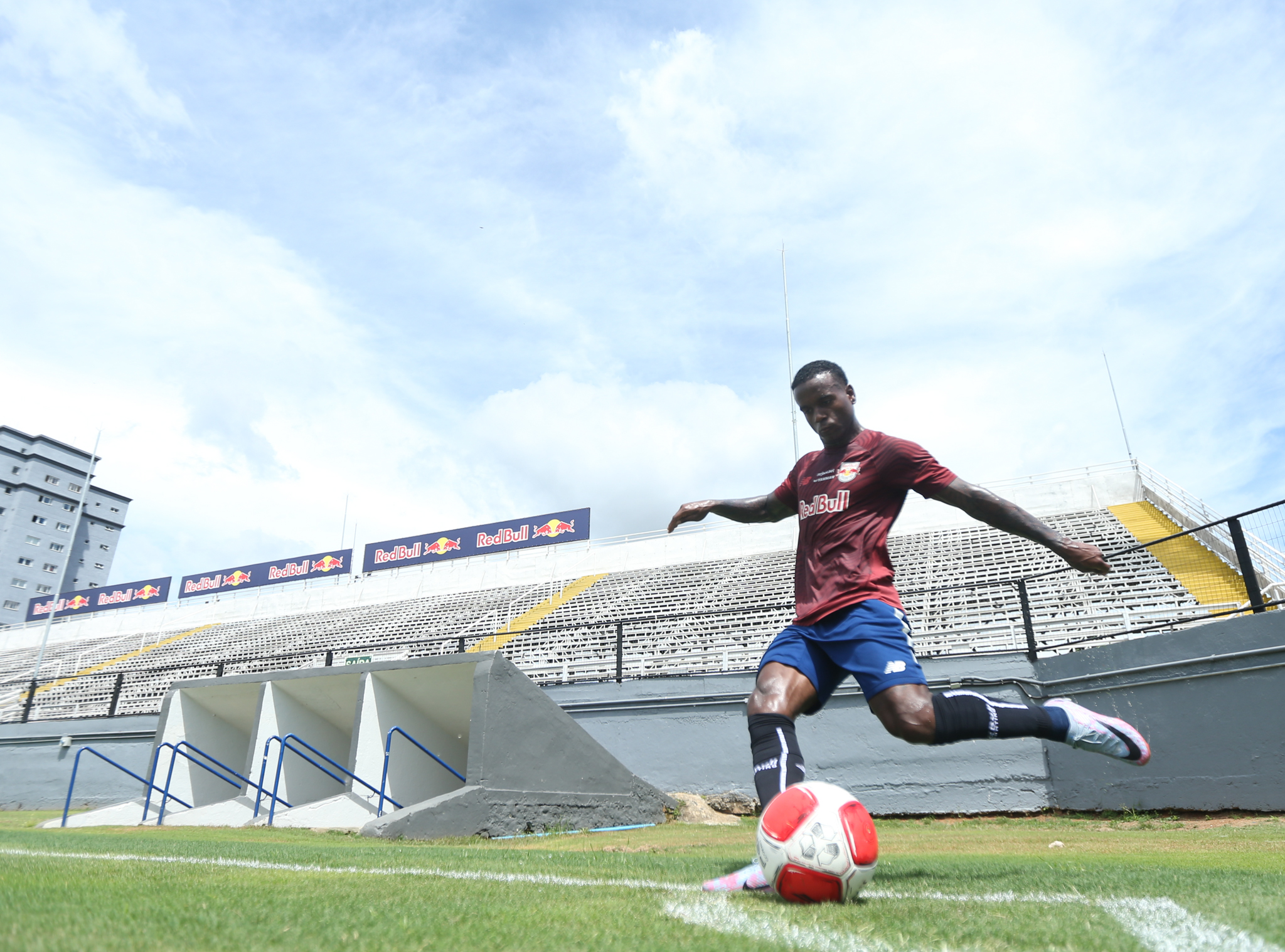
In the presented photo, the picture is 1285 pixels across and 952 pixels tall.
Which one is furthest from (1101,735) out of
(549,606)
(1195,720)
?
(549,606)

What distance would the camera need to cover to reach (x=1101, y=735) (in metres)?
3.02

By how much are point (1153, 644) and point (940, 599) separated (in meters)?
7.13

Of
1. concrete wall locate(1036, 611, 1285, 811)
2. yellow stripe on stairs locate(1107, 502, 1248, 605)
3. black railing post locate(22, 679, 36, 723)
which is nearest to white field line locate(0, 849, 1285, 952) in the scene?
concrete wall locate(1036, 611, 1285, 811)

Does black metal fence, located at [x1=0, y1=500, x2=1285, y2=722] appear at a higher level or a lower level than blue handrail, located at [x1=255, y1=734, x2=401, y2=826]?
higher

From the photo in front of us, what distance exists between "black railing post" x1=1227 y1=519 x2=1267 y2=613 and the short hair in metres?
5.49

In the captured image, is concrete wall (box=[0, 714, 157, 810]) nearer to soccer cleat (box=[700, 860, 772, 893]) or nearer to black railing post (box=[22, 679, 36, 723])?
black railing post (box=[22, 679, 36, 723])

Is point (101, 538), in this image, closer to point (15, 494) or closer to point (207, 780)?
point (15, 494)

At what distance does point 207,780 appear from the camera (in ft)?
33.5

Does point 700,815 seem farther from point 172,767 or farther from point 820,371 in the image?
point 820,371

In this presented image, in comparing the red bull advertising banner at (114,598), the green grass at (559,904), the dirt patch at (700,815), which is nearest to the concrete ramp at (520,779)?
the dirt patch at (700,815)

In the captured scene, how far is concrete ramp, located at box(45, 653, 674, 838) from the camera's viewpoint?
7.19 metres

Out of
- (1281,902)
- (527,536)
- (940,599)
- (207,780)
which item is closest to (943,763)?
(940,599)

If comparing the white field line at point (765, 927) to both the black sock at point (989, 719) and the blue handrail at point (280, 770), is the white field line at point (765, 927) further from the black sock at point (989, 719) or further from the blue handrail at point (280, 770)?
the blue handrail at point (280, 770)

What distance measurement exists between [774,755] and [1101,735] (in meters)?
1.32
